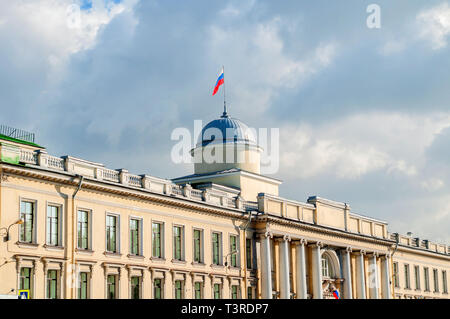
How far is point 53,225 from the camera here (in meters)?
41.4

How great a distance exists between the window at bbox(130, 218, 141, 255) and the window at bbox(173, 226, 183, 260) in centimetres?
336

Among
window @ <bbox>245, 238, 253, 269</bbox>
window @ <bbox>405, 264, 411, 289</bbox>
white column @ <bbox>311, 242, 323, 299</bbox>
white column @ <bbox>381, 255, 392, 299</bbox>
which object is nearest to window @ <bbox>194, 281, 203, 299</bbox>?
window @ <bbox>245, 238, 253, 269</bbox>

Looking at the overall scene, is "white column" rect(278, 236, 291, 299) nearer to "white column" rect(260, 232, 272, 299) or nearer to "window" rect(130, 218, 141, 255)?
"white column" rect(260, 232, 272, 299)

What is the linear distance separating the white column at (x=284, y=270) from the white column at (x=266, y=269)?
1.67m

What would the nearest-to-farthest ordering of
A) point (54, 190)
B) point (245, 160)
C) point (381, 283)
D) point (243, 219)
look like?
point (54, 190), point (243, 219), point (245, 160), point (381, 283)

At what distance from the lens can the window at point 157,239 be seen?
48469 mm

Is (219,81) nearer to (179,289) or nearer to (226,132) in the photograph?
(226,132)

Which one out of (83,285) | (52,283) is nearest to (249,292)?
(83,285)

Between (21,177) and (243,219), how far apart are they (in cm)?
2009

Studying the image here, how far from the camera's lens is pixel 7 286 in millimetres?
38094

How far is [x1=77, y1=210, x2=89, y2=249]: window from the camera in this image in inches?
1694

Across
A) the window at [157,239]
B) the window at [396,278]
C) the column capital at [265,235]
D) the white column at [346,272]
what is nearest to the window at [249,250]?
the column capital at [265,235]
